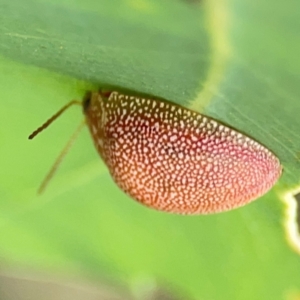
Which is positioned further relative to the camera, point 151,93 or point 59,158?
point 59,158

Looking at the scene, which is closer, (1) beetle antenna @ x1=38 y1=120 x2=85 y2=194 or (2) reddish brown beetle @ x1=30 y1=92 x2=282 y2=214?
(2) reddish brown beetle @ x1=30 y1=92 x2=282 y2=214

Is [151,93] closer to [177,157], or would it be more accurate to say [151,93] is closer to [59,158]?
[177,157]

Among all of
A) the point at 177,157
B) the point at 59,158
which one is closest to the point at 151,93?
the point at 177,157

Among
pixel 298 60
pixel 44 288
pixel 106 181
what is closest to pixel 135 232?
pixel 106 181

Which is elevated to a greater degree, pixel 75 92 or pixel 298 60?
pixel 298 60

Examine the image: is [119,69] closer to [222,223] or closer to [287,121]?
[287,121]
